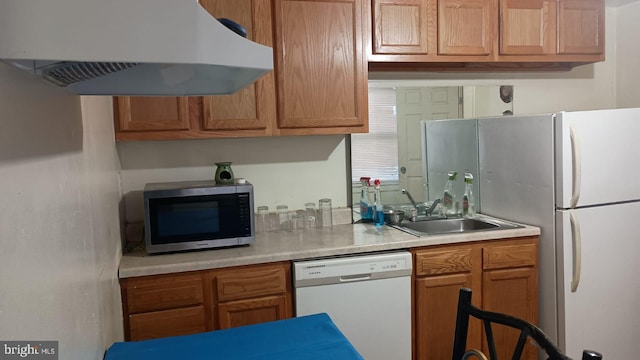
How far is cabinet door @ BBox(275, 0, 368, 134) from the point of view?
2467 millimetres

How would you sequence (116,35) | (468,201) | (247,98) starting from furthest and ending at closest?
(468,201) < (247,98) < (116,35)

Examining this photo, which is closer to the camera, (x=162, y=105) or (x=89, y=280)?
(x=89, y=280)

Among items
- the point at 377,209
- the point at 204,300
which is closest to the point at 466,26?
the point at 377,209

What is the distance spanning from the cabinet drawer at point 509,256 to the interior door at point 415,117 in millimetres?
671

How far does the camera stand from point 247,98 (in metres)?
2.45

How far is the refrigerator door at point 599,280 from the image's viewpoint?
97.4 inches

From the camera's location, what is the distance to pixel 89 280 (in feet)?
4.12

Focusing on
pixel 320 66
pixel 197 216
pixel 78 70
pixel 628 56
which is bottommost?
pixel 197 216

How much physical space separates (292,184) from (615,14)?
8.67 ft

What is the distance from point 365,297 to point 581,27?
2.15 m

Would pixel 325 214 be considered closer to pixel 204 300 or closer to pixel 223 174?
pixel 223 174

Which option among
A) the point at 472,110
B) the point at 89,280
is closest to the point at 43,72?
the point at 89,280

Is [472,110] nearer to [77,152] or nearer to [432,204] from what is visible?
[432,204]

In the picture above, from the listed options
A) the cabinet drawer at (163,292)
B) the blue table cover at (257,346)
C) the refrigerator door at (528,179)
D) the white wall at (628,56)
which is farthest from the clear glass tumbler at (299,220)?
the white wall at (628,56)
